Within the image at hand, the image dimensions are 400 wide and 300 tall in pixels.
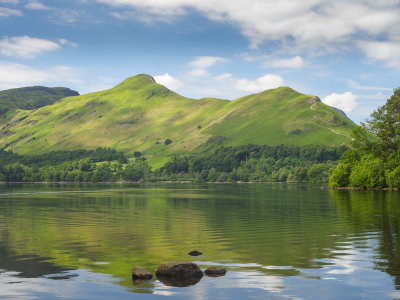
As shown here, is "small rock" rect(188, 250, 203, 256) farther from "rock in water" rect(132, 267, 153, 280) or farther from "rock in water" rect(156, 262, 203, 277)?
"rock in water" rect(132, 267, 153, 280)

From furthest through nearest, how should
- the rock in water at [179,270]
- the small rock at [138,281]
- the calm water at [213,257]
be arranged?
the rock in water at [179,270], the small rock at [138,281], the calm water at [213,257]

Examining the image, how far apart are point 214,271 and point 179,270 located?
226cm

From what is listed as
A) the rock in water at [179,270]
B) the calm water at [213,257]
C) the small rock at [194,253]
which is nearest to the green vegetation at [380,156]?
the calm water at [213,257]

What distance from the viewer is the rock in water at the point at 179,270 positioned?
29938 mm

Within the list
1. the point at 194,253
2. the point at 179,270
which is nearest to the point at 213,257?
the point at 194,253

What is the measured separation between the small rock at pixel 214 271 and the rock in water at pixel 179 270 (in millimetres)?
532

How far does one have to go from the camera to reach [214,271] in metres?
30.6

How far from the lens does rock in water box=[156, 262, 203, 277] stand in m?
29.9

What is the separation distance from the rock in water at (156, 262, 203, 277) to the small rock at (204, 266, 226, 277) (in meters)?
0.53

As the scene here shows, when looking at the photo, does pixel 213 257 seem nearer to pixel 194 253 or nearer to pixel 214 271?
pixel 194 253

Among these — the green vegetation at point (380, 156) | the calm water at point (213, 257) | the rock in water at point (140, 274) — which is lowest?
the calm water at point (213, 257)

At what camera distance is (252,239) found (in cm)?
4756

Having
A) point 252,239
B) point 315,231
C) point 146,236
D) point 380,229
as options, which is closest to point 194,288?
point 252,239

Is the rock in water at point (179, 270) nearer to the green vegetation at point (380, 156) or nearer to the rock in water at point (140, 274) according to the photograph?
the rock in water at point (140, 274)
